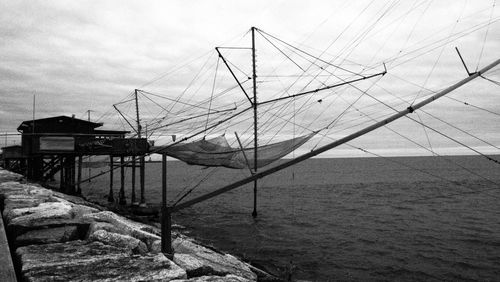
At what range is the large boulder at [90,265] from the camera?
3115 mm

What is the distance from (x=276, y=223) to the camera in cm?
2477

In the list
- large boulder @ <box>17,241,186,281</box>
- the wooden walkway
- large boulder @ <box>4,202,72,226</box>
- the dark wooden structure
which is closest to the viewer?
the wooden walkway

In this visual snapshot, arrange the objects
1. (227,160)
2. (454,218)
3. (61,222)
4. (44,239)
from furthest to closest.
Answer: (454,218)
(227,160)
(61,222)
(44,239)

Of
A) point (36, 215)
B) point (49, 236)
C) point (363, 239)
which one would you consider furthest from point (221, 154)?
point (49, 236)

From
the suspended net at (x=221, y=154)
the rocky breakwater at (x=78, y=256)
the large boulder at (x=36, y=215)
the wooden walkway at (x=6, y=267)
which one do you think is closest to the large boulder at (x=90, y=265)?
the rocky breakwater at (x=78, y=256)

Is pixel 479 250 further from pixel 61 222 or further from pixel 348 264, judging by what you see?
pixel 61 222

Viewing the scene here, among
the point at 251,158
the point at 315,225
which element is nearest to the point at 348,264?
the point at 251,158

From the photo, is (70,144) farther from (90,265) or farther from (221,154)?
(90,265)

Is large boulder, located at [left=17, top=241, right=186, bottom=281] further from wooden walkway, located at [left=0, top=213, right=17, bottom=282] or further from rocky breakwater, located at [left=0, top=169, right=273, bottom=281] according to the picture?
wooden walkway, located at [left=0, top=213, right=17, bottom=282]

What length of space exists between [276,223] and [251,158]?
8922 millimetres

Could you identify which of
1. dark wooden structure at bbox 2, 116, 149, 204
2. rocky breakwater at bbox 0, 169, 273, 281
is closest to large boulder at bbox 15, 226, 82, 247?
rocky breakwater at bbox 0, 169, 273, 281

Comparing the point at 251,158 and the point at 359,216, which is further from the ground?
the point at 251,158

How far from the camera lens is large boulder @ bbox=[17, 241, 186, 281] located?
10.2ft

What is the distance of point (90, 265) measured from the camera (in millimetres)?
3396
